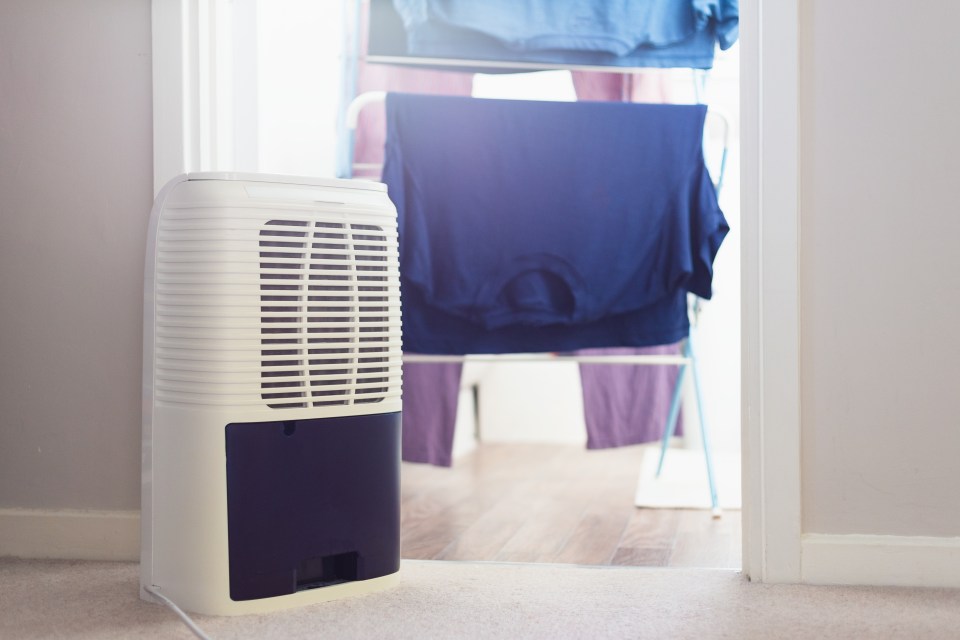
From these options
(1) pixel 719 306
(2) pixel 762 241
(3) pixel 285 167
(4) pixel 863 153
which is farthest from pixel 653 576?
(1) pixel 719 306

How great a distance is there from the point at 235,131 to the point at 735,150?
1.83 meters

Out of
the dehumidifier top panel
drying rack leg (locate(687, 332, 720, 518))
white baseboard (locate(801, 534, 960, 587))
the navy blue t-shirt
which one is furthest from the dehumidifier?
drying rack leg (locate(687, 332, 720, 518))

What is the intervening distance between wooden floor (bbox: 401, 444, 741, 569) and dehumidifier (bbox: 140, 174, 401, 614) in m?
0.41

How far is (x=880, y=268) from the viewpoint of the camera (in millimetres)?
1447

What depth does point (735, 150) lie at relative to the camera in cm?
310

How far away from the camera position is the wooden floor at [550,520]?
1731 millimetres

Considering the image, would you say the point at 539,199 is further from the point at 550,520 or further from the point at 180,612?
the point at 180,612

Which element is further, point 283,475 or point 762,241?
point 762,241

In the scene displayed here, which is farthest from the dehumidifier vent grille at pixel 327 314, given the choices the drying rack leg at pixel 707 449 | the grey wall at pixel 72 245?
the drying rack leg at pixel 707 449

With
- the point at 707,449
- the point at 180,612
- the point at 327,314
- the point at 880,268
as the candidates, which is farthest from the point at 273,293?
the point at 707,449

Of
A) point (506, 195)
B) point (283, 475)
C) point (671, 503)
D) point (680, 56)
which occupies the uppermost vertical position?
point (680, 56)

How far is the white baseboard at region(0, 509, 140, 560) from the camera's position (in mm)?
1624

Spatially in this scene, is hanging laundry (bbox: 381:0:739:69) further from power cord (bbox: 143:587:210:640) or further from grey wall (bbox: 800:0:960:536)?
power cord (bbox: 143:587:210:640)

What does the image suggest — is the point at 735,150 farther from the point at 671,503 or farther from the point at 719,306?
the point at 671,503
